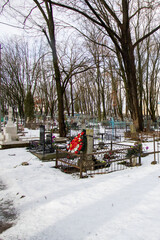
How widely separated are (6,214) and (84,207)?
1.53 m

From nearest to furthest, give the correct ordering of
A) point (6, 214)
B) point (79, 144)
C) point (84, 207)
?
1. point (6, 214)
2. point (84, 207)
3. point (79, 144)

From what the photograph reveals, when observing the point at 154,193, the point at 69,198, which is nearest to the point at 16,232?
the point at 69,198

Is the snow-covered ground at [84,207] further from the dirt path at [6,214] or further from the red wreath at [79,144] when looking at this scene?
the red wreath at [79,144]

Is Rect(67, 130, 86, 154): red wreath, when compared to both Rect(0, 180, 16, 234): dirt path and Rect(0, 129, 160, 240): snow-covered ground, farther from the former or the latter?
Rect(0, 180, 16, 234): dirt path

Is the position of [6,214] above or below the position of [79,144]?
below

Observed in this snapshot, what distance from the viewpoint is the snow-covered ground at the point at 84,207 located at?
289 cm

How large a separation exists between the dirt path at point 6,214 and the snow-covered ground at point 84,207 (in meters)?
0.10

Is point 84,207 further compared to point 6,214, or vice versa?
point 84,207

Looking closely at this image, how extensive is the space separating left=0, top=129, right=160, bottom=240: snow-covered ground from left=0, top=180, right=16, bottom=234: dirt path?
10cm

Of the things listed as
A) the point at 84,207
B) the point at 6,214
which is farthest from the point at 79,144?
the point at 6,214

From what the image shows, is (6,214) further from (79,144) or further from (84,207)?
(79,144)

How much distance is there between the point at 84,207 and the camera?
147 inches

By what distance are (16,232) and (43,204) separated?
0.98 metres

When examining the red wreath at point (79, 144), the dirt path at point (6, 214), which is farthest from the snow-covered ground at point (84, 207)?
the red wreath at point (79, 144)
